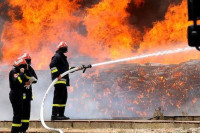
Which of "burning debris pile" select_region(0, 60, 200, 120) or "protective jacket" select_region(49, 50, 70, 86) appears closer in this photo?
"protective jacket" select_region(49, 50, 70, 86)

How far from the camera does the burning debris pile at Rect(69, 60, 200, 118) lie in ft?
55.6

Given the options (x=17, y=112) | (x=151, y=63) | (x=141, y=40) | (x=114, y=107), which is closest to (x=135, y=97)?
(x=114, y=107)

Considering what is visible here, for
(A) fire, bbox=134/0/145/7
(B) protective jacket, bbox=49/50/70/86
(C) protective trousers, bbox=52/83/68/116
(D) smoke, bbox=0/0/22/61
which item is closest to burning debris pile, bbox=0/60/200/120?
(A) fire, bbox=134/0/145/7

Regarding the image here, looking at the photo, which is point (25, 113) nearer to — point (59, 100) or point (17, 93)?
point (17, 93)

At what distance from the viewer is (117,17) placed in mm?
20547

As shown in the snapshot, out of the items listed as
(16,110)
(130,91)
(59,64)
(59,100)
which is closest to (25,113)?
(16,110)

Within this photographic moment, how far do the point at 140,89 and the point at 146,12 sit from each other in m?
5.08

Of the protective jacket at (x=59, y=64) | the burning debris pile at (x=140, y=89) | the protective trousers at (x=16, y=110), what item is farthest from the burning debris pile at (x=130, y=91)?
the protective trousers at (x=16, y=110)

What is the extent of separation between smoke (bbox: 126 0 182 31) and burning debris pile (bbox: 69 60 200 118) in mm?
2621

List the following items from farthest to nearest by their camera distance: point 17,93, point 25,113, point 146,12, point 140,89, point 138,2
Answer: point 138,2
point 146,12
point 140,89
point 25,113
point 17,93

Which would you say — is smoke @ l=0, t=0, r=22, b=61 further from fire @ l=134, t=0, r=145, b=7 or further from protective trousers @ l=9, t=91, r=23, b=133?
protective trousers @ l=9, t=91, r=23, b=133

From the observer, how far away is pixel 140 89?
1809cm

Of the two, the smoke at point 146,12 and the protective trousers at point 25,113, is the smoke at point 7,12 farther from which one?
the protective trousers at point 25,113

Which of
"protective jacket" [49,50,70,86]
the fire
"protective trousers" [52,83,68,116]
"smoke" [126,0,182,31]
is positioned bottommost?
"protective trousers" [52,83,68,116]
